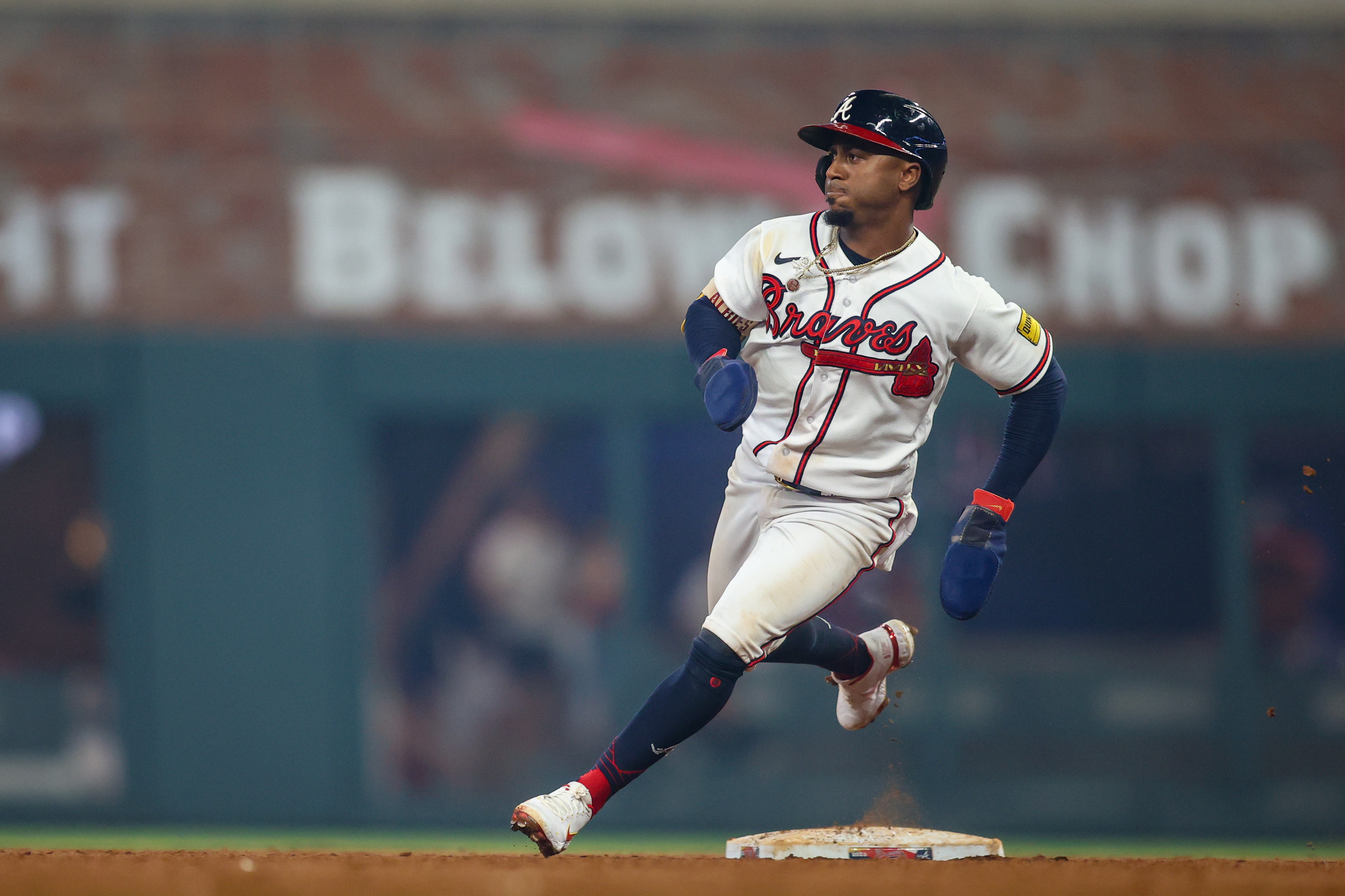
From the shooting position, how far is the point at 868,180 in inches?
163

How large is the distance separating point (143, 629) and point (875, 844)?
7.04 meters

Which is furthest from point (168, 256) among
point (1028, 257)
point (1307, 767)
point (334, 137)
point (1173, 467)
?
point (1307, 767)

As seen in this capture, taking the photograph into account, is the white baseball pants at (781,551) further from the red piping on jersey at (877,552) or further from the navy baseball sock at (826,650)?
the navy baseball sock at (826,650)

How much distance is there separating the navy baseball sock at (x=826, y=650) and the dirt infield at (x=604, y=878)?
0.78m

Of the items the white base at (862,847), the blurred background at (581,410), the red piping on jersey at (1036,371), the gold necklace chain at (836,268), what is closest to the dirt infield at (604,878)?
the white base at (862,847)

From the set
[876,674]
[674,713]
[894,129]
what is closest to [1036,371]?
[894,129]

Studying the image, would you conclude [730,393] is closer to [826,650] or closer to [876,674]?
[826,650]

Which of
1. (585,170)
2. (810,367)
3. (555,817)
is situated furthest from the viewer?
(585,170)

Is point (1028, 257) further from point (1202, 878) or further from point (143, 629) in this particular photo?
point (1202, 878)

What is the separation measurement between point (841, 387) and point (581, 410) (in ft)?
20.8

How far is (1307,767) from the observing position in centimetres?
1012

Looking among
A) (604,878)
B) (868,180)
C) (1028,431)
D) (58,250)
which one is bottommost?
A: (604,878)

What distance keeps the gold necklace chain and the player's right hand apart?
37 cm

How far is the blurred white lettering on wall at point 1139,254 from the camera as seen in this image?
10477 millimetres
